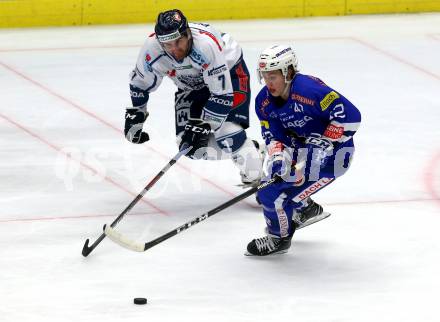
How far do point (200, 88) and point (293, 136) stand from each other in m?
1.06

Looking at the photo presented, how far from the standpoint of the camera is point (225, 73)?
6625 millimetres

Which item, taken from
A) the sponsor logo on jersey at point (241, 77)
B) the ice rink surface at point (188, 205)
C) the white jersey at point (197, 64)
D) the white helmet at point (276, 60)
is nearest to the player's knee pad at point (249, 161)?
the ice rink surface at point (188, 205)

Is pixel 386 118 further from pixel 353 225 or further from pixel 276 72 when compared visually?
pixel 276 72

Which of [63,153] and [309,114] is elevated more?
[309,114]

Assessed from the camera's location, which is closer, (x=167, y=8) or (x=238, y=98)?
(x=238, y=98)

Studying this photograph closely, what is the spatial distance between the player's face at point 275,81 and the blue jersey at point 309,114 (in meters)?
0.06

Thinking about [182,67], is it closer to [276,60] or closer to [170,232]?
[276,60]

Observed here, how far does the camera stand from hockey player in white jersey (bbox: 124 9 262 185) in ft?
21.6

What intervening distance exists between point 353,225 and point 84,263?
1.56 meters

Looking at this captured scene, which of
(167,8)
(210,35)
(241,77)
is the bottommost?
(167,8)

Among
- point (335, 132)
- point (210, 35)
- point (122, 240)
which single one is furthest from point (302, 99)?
point (122, 240)

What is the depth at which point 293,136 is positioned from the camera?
612cm

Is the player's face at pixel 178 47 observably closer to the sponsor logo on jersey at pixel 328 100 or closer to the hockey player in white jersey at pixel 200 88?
the hockey player in white jersey at pixel 200 88

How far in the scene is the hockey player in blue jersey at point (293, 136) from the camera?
19.2ft
